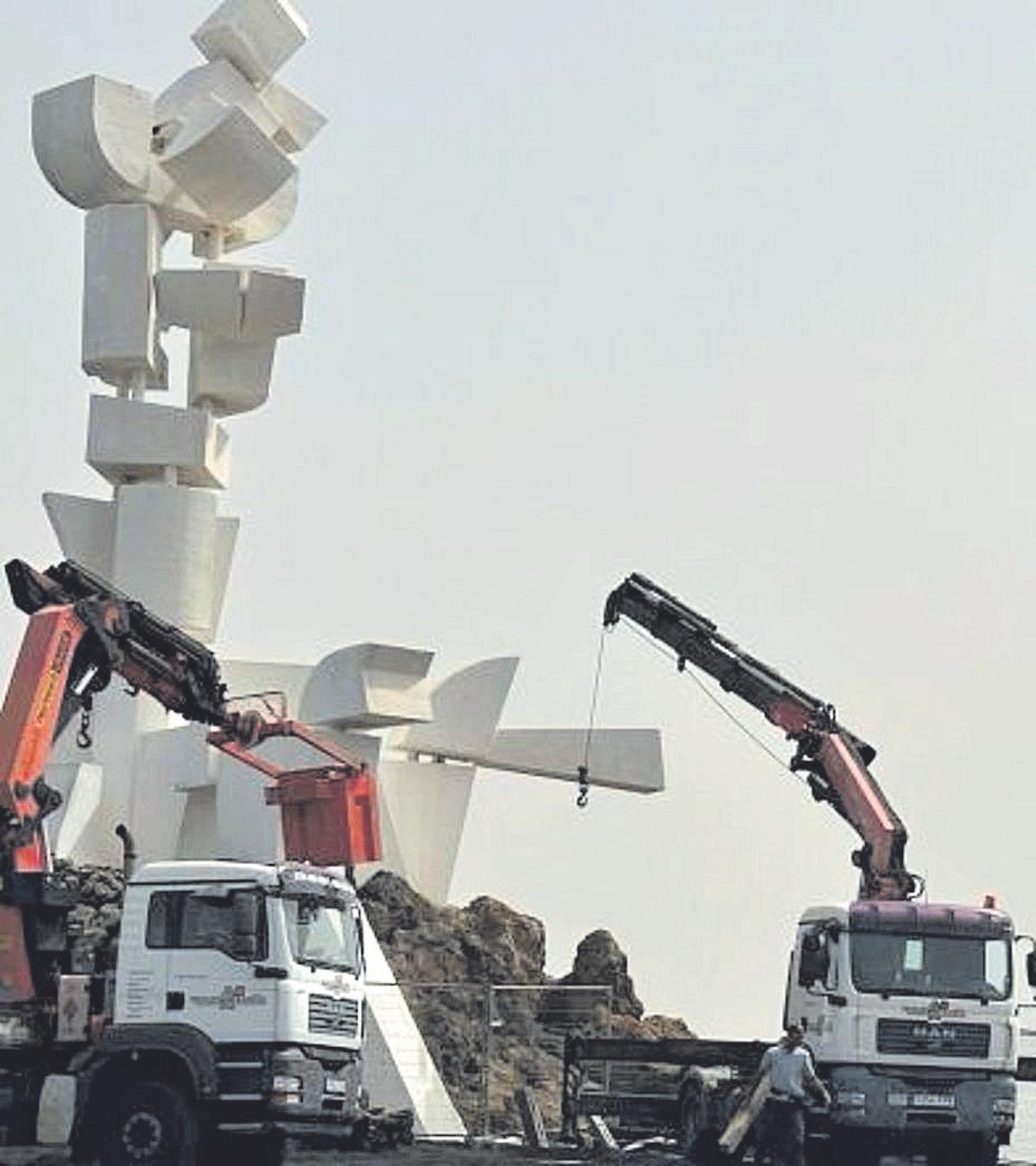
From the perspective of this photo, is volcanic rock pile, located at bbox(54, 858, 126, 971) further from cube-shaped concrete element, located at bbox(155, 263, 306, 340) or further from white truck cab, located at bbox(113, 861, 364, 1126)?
cube-shaped concrete element, located at bbox(155, 263, 306, 340)

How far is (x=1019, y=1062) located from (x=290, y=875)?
950cm

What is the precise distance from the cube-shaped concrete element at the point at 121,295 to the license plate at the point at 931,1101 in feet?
75.2

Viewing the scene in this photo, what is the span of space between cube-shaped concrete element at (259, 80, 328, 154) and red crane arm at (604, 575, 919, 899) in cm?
1764

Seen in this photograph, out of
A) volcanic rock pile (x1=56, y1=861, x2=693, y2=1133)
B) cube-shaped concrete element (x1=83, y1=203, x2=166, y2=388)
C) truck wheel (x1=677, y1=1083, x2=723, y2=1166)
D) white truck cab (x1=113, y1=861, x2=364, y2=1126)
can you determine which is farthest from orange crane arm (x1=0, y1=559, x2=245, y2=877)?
cube-shaped concrete element (x1=83, y1=203, x2=166, y2=388)

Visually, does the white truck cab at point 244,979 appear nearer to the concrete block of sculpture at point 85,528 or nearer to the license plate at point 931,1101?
the license plate at point 931,1101

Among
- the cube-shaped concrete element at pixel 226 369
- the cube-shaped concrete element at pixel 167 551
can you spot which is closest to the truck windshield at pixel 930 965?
the cube-shaped concrete element at pixel 167 551

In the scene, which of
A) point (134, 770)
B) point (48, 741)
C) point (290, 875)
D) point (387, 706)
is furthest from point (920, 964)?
point (134, 770)

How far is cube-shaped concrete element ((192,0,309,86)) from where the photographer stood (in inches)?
1802

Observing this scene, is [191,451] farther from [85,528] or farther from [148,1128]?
[148,1128]

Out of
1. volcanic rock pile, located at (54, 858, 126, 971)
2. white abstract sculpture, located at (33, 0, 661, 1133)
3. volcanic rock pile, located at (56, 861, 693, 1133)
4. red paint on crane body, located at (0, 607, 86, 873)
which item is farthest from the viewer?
white abstract sculpture, located at (33, 0, 661, 1133)

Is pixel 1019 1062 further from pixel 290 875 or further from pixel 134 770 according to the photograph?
pixel 134 770

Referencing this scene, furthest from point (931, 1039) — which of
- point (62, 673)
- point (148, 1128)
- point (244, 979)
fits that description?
point (62, 673)

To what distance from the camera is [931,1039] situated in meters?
26.0

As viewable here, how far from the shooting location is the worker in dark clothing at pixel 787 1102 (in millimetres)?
23594
